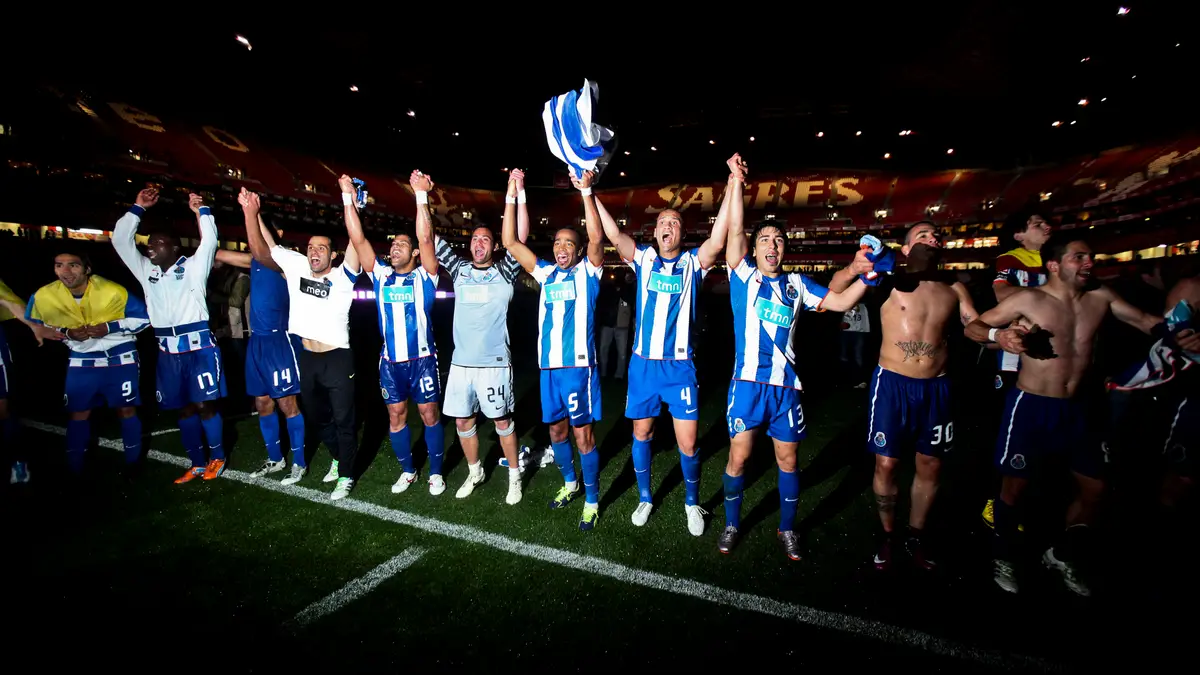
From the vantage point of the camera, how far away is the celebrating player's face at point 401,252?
4.25 metres

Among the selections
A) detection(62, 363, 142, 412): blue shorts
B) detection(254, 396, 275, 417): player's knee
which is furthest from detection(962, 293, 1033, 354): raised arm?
detection(62, 363, 142, 412): blue shorts

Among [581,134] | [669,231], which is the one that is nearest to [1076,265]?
[669,231]

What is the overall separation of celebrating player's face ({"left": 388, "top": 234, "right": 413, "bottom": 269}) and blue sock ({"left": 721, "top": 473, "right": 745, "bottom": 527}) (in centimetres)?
325

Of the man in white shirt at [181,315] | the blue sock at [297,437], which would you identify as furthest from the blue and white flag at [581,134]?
the blue sock at [297,437]

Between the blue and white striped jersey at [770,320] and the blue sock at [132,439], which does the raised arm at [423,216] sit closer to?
the blue and white striped jersey at [770,320]

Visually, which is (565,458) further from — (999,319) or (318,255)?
(999,319)

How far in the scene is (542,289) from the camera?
4.12 m

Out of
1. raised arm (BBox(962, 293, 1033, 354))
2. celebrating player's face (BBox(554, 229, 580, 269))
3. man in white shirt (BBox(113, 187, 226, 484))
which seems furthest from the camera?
man in white shirt (BBox(113, 187, 226, 484))

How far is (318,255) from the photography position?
14.3 feet

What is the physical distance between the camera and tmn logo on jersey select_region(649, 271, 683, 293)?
3686 mm

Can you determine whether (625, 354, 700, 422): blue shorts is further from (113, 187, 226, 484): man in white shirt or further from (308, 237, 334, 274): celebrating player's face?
(113, 187, 226, 484): man in white shirt

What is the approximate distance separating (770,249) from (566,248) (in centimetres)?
154

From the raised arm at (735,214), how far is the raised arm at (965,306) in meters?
1.46

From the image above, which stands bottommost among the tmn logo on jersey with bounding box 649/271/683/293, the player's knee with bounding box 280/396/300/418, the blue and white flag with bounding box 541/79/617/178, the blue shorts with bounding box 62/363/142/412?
the player's knee with bounding box 280/396/300/418
